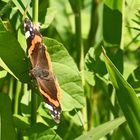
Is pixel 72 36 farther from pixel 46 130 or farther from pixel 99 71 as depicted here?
pixel 46 130

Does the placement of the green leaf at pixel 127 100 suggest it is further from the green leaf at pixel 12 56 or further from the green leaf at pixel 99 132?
the green leaf at pixel 12 56

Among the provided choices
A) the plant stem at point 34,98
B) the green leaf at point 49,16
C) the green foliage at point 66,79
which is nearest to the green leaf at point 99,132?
the green foliage at point 66,79

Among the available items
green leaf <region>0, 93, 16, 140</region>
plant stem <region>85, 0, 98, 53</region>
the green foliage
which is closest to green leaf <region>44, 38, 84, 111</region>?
the green foliage

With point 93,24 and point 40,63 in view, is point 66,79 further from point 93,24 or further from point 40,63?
point 93,24

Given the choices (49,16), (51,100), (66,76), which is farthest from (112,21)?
(51,100)

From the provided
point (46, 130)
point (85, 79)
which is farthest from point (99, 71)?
point (46, 130)
